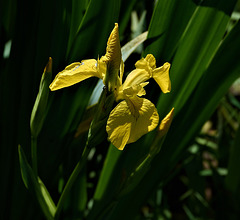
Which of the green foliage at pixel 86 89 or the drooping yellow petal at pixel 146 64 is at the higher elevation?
the drooping yellow petal at pixel 146 64

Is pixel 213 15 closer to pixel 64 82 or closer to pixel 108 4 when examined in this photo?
pixel 108 4

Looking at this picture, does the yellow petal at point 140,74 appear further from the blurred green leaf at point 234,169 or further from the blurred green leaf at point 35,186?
the blurred green leaf at point 234,169

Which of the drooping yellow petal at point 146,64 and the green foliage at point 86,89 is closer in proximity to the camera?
the drooping yellow petal at point 146,64

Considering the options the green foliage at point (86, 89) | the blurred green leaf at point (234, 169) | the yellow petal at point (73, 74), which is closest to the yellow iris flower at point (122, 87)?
the yellow petal at point (73, 74)

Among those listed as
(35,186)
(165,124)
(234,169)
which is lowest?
(234,169)

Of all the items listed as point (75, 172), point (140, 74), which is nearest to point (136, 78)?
point (140, 74)

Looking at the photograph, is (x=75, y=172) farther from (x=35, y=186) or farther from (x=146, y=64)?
(x=146, y=64)

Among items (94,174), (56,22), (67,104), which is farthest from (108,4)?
(94,174)

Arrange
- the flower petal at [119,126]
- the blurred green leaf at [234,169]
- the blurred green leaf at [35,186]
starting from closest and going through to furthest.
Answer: the flower petal at [119,126]
the blurred green leaf at [35,186]
the blurred green leaf at [234,169]
